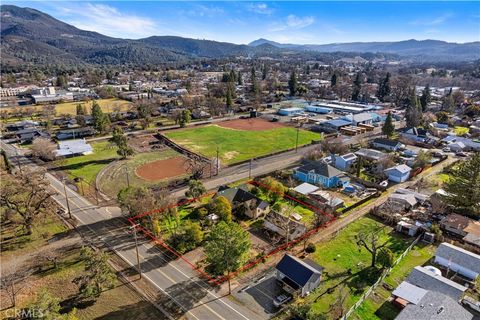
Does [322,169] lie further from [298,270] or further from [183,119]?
[183,119]

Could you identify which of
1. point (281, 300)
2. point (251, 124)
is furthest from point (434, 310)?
point (251, 124)

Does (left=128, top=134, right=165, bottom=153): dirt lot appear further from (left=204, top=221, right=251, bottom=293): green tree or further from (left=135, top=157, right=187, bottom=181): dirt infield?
(left=204, top=221, right=251, bottom=293): green tree

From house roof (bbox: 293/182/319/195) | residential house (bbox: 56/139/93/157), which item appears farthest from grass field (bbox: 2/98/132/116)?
house roof (bbox: 293/182/319/195)

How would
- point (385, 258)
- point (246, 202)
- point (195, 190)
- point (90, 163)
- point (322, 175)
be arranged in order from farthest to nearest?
point (90, 163) < point (322, 175) < point (195, 190) < point (246, 202) < point (385, 258)

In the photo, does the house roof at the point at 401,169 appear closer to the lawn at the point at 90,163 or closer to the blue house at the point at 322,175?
the blue house at the point at 322,175

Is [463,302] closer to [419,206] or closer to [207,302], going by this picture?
[419,206]

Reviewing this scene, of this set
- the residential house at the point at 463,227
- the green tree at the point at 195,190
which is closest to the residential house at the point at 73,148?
the green tree at the point at 195,190
